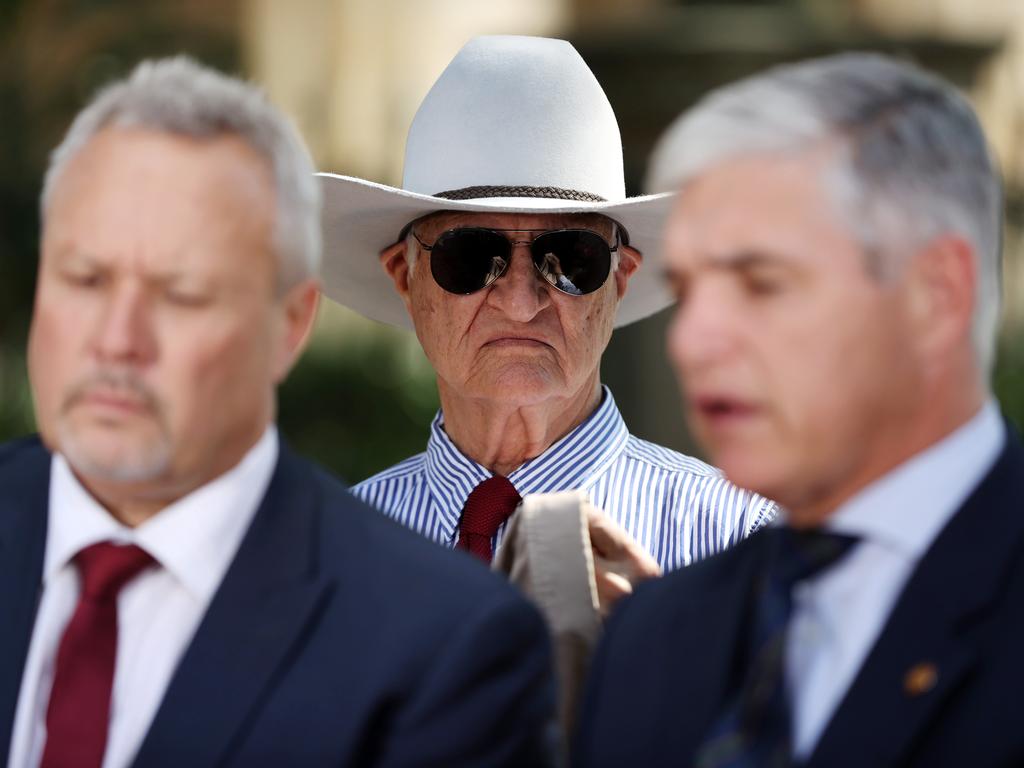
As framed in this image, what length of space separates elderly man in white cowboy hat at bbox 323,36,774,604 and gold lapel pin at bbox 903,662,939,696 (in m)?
1.59

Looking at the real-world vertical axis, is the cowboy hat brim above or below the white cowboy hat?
below

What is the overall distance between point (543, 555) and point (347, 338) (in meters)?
8.48

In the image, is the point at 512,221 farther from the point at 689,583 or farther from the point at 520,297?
the point at 689,583

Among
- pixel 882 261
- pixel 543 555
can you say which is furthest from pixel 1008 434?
pixel 543 555

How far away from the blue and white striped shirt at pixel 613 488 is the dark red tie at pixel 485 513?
0.03m

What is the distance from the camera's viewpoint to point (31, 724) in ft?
8.71

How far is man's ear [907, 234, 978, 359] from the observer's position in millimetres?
2340

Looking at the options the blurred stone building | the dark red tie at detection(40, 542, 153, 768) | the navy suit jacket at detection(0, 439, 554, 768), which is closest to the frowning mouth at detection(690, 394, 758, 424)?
the navy suit jacket at detection(0, 439, 554, 768)

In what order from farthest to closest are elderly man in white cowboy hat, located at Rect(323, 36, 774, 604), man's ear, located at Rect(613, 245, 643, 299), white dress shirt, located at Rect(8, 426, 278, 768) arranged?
man's ear, located at Rect(613, 245, 643, 299), elderly man in white cowboy hat, located at Rect(323, 36, 774, 604), white dress shirt, located at Rect(8, 426, 278, 768)

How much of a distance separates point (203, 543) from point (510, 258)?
158 cm

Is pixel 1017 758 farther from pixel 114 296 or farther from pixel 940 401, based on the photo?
pixel 114 296

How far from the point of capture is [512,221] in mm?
4172

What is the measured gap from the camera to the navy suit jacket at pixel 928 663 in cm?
226

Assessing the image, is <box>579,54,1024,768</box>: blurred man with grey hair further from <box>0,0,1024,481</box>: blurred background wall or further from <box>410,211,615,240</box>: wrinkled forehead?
<box>0,0,1024,481</box>: blurred background wall
